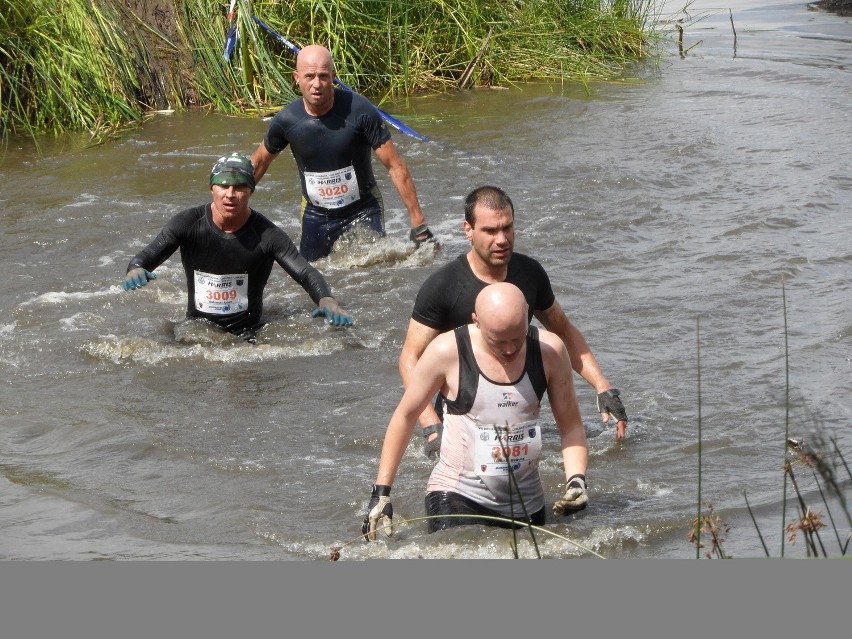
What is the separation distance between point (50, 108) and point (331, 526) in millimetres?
10262

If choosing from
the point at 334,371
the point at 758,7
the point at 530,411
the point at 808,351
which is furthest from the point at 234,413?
the point at 758,7

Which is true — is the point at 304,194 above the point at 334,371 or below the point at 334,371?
above

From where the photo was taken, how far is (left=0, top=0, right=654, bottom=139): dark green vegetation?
569 inches

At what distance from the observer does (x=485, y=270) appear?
550cm

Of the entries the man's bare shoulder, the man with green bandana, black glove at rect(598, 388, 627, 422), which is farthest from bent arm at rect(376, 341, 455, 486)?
the man with green bandana

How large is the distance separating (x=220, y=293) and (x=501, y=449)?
11.6 feet

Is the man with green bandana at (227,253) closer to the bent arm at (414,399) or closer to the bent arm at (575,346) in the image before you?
the bent arm at (575,346)

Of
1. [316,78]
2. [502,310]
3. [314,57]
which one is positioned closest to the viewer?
[502,310]

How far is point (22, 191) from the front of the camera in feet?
41.7

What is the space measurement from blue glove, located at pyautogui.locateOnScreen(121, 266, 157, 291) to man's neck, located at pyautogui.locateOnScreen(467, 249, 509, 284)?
263 centimetres

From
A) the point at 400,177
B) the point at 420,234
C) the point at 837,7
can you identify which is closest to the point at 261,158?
the point at 400,177

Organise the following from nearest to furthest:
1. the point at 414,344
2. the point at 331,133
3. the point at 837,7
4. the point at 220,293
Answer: the point at 414,344 < the point at 220,293 < the point at 331,133 < the point at 837,7

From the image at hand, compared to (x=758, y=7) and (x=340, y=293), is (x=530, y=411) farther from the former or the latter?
(x=758, y=7)

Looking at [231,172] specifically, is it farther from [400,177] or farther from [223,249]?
[400,177]
